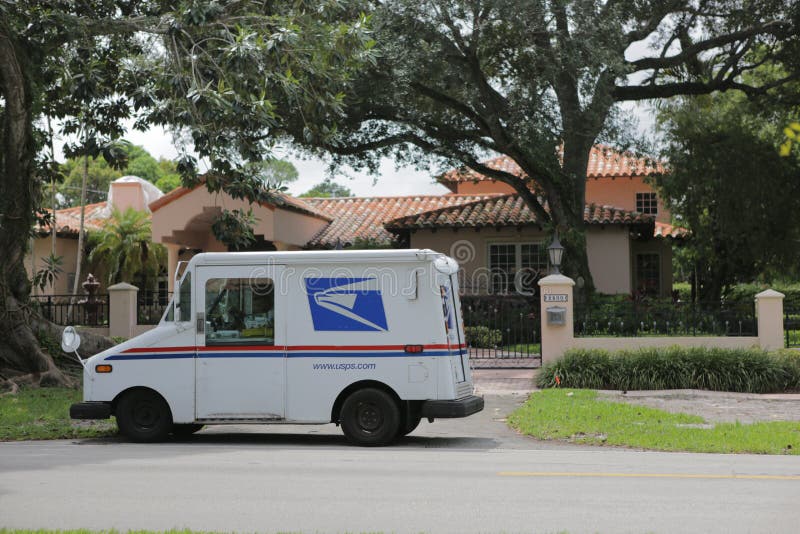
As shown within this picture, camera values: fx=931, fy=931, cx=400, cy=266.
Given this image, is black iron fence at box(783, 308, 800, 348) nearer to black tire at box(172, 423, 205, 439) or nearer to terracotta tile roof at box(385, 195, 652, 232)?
terracotta tile roof at box(385, 195, 652, 232)

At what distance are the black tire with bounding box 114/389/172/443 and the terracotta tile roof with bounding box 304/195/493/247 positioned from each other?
65.1ft

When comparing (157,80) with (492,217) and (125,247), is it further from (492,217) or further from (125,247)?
(125,247)

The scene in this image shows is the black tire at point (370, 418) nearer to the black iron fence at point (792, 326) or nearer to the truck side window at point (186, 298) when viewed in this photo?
the truck side window at point (186, 298)

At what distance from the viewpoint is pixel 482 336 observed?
2402 centimetres

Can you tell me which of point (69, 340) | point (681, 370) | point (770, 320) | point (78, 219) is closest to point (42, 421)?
point (69, 340)

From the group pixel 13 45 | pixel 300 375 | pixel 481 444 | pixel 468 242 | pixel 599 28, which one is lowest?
pixel 481 444

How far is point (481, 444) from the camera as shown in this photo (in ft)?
39.2

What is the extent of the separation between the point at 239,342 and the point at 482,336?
13174 mm

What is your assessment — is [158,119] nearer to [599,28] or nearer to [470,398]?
[470,398]

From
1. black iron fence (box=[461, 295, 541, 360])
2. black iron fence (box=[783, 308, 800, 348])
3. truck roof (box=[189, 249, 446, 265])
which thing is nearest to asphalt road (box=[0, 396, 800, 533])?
truck roof (box=[189, 249, 446, 265])

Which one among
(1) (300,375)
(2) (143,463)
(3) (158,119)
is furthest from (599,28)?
(2) (143,463)

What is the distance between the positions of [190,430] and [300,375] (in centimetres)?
223

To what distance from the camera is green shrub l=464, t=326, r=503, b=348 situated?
76.0ft

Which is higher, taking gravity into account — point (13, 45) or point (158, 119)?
point (13, 45)
